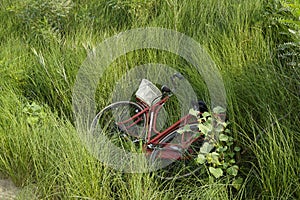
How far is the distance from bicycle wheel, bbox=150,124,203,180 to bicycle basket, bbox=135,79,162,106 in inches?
17.8

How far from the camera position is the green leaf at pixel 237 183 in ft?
7.08

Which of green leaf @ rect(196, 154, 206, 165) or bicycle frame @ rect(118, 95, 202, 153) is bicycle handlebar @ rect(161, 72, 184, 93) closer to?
bicycle frame @ rect(118, 95, 202, 153)

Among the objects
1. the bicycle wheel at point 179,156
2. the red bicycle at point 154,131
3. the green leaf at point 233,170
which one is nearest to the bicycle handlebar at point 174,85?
the red bicycle at point 154,131

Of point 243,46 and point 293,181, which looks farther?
point 243,46

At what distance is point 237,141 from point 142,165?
0.61 metres

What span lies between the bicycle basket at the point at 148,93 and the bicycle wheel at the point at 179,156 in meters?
0.45

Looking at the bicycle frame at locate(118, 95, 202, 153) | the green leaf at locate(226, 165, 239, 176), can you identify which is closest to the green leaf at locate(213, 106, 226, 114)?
the bicycle frame at locate(118, 95, 202, 153)

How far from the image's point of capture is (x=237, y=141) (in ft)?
7.72

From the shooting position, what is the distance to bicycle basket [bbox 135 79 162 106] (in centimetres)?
278

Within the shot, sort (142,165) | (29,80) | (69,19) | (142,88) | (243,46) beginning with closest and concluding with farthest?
(142,165) < (142,88) < (243,46) < (29,80) < (69,19)

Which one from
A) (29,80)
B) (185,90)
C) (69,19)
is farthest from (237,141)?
(69,19)

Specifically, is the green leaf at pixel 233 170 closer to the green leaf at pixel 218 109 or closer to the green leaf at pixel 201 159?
the green leaf at pixel 201 159

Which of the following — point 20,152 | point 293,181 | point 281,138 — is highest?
point 281,138

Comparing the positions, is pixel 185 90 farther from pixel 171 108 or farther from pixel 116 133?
pixel 116 133
